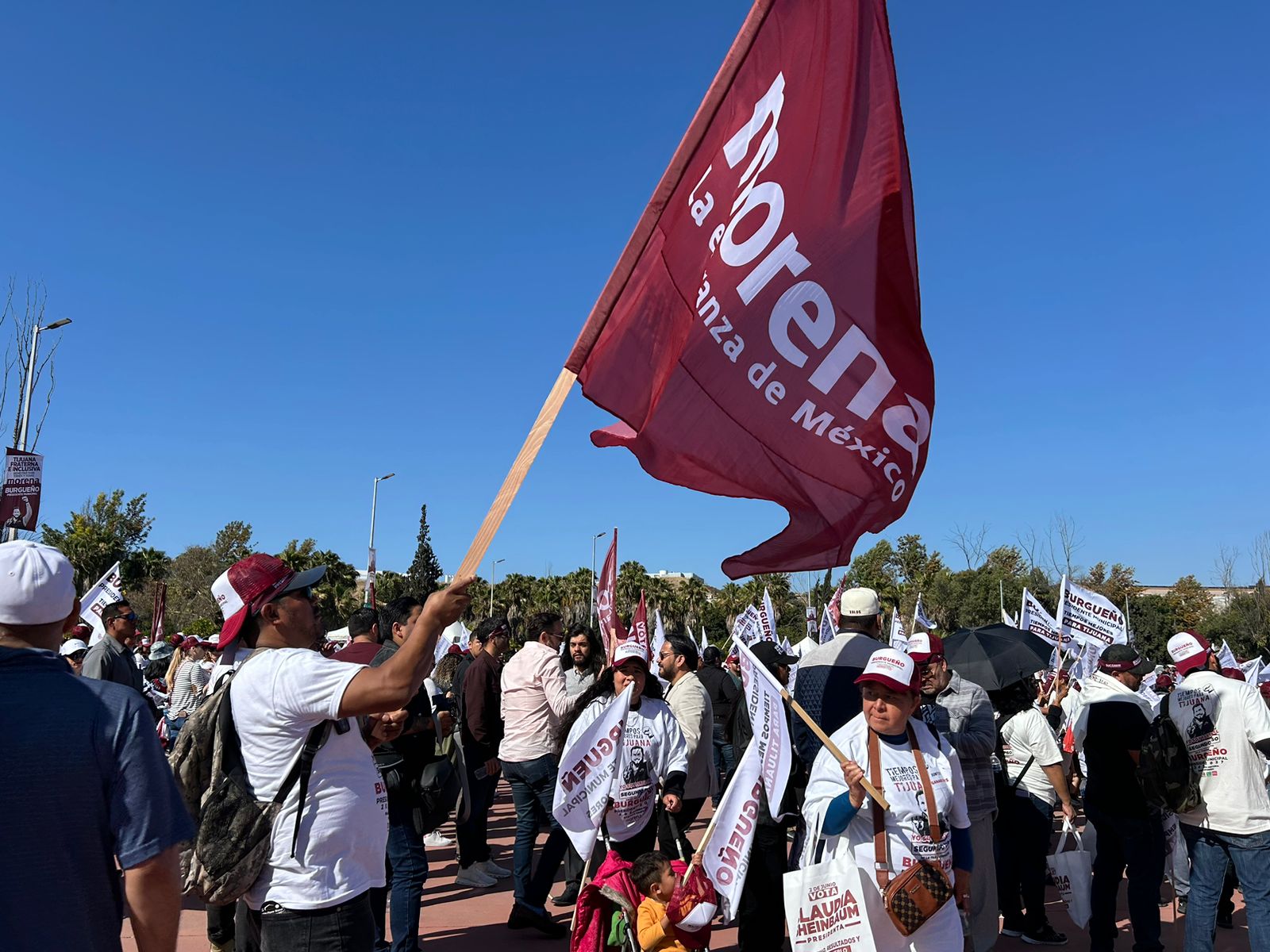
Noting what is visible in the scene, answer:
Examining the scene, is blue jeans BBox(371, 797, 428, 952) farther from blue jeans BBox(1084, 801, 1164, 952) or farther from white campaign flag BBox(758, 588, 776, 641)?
white campaign flag BBox(758, 588, 776, 641)

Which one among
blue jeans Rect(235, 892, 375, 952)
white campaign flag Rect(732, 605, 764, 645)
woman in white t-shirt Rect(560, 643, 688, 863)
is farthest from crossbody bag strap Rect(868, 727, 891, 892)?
white campaign flag Rect(732, 605, 764, 645)

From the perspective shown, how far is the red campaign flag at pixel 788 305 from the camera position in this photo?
392cm

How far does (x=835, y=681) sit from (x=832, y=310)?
2.17 m

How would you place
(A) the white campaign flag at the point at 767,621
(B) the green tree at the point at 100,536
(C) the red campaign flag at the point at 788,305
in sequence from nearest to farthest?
(C) the red campaign flag at the point at 788,305, (A) the white campaign flag at the point at 767,621, (B) the green tree at the point at 100,536

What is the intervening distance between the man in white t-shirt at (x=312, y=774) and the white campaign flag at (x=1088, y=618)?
11625mm

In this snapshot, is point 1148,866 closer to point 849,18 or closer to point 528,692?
point 528,692

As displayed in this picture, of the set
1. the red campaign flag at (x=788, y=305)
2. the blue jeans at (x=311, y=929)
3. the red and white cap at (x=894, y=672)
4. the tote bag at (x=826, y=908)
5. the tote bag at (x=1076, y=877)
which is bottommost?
the tote bag at (x=1076, y=877)

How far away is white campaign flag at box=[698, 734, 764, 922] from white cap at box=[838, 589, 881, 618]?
1003mm

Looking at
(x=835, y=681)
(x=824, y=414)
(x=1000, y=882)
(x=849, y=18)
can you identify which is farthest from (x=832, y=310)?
(x=1000, y=882)

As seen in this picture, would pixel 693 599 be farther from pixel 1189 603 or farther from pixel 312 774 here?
pixel 312 774

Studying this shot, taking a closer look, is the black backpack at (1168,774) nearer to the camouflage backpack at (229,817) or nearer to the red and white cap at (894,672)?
the red and white cap at (894,672)

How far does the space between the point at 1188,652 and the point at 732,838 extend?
349 centimetres

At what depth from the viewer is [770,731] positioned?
4977 mm

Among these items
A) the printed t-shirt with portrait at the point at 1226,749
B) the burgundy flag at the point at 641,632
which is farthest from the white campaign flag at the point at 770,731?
the printed t-shirt with portrait at the point at 1226,749
